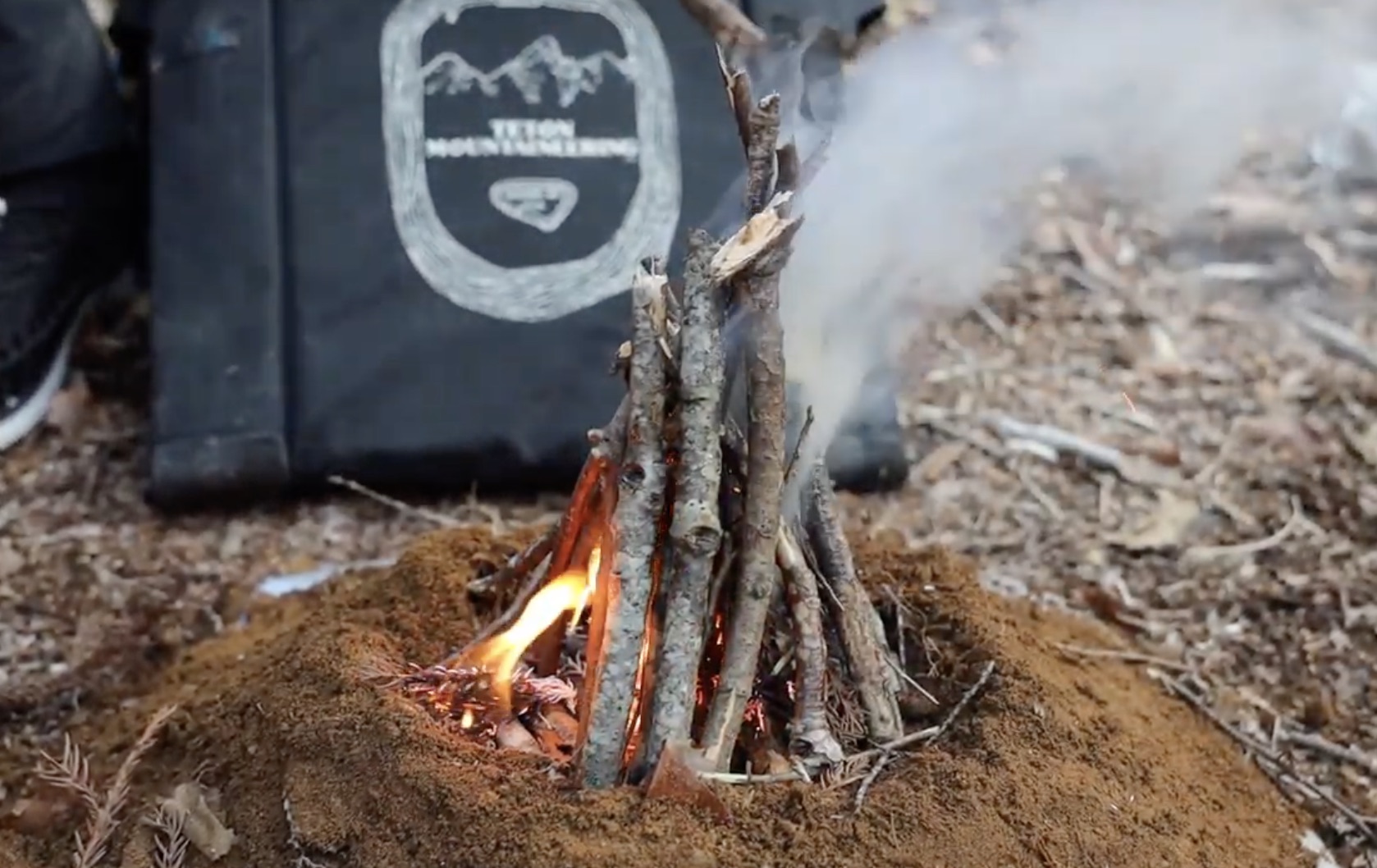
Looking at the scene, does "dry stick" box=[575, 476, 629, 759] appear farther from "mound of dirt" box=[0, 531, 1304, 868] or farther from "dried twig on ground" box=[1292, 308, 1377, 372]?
"dried twig on ground" box=[1292, 308, 1377, 372]

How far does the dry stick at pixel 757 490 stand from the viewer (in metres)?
1.48

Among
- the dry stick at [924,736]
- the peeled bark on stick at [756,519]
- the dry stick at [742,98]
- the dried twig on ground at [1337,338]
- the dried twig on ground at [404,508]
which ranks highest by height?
the dry stick at [742,98]

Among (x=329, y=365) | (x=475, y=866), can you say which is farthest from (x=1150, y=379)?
(x=475, y=866)

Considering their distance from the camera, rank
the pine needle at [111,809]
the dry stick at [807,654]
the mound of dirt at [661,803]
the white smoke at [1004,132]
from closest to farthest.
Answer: the mound of dirt at [661,803] < the dry stick at [807,654] < the pine needle at [111,809] < the white smoke at [1004,132]

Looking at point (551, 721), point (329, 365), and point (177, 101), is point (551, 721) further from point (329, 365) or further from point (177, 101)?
point (177, 101)

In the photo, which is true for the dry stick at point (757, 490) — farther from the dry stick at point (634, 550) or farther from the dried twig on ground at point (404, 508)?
the dried twig on ground at point (404, 508)

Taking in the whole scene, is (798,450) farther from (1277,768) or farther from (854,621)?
(1277,768)

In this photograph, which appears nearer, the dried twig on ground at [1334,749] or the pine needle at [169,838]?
the pine needle at [169,838]

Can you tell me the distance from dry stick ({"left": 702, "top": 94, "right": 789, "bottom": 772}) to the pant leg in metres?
1.88

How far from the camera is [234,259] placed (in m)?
2.78

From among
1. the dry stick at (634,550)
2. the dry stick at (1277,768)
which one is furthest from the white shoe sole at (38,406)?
the dry stick at (1277,768)

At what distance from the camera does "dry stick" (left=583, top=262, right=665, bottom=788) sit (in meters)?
1.49

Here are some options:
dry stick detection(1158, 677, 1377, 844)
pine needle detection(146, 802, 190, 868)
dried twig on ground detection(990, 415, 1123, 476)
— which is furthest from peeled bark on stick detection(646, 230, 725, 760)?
dried twig on ground detection(990, 415, 1123, 476)

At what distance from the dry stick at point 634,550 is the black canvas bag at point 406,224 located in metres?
1.23
